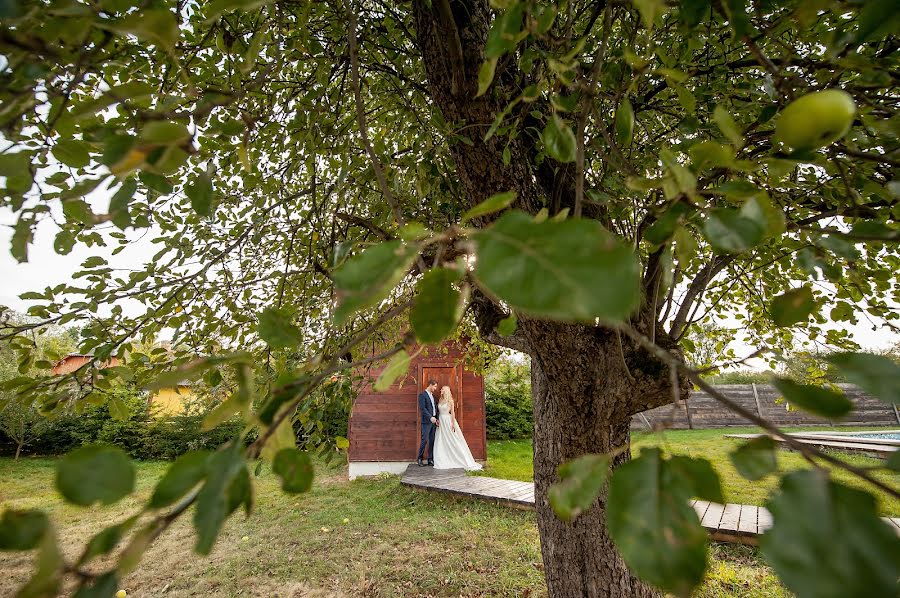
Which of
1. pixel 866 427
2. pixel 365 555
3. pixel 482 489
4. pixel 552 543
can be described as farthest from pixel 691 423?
pixel 552 543

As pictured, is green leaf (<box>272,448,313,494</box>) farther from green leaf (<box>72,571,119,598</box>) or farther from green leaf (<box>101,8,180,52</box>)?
green leaf (<box>101,8,180,52</box>)

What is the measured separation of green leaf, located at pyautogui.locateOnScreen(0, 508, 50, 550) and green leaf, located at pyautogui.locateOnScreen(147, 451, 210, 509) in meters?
0.09

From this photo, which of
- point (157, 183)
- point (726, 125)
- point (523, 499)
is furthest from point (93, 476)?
point (523, 499)

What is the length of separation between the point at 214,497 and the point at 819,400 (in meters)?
0.58

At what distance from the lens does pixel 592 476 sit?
46cm

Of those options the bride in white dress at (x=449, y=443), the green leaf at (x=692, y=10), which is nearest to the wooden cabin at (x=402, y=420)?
the bride in white dress at (x=449, y=443)

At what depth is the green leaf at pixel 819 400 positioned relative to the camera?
412mm

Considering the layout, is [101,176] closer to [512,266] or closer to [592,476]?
[512,266]

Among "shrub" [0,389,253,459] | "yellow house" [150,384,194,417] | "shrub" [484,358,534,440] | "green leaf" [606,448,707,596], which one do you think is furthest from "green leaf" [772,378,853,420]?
"shrub" [0,389,253,459]

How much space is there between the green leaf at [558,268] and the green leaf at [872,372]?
28 centimetres

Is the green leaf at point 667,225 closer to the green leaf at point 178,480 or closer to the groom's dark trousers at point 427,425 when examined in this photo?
the green leaf at point 178,480

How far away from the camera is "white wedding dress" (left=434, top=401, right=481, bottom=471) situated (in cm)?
1071

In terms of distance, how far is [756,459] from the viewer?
50 centimetres

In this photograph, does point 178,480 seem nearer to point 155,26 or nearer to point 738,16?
point 155,26
